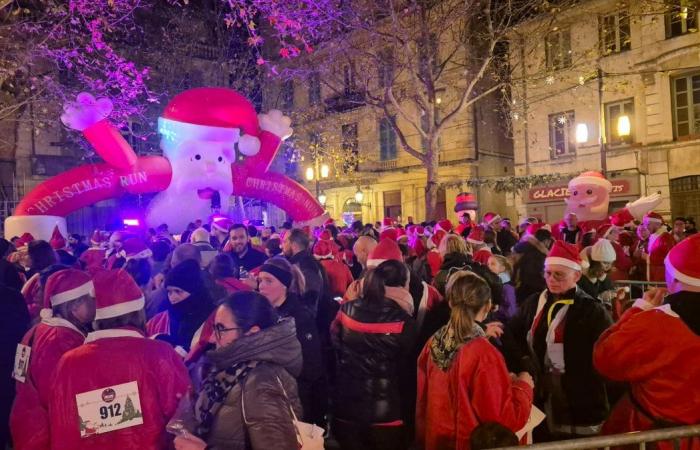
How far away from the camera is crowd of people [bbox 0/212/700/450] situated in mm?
2631

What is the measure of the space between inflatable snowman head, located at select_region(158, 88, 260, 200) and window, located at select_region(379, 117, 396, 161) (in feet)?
57.9

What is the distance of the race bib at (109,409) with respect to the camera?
2633mm

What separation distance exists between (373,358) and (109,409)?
1.69 meters

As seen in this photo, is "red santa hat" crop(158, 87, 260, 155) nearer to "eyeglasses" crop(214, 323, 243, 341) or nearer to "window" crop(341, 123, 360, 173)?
"eyeglasses" crop(214, 323, 243, 341)

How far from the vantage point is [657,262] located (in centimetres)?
819

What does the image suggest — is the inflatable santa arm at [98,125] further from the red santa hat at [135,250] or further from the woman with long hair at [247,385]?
the woman with long hair at [247,385]

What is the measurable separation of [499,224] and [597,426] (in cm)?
844

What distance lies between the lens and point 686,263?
3.06m

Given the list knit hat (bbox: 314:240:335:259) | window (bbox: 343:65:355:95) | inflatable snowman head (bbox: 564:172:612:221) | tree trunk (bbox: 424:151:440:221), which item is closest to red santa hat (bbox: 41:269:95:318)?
knit hat (bbox: 314:240:335:259)

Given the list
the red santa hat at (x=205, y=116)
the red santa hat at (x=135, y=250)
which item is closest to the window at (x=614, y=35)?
the red santa hat at (x=205, y=116)

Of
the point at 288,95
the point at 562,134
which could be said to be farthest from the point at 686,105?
the point at 288,95

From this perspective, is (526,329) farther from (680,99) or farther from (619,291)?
(680,99)

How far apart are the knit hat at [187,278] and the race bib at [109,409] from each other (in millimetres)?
1525

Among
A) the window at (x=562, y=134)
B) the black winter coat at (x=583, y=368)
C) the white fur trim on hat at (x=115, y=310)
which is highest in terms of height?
the window at (x=562, y=134)
